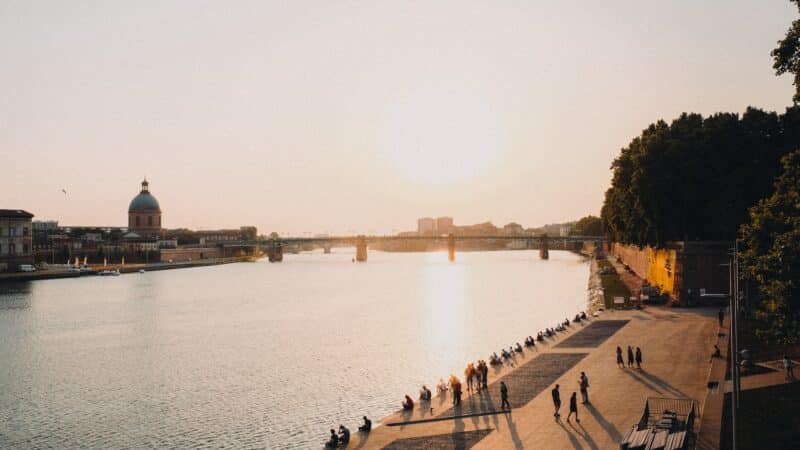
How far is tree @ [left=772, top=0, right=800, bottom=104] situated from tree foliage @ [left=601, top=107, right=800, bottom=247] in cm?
4537

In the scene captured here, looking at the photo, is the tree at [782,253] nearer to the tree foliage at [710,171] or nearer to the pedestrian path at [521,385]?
the pedestrian path at [521,385]

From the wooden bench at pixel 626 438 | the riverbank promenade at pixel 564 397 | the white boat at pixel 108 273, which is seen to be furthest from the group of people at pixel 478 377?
the white boat at pixel 108 273

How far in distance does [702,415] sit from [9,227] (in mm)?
167194

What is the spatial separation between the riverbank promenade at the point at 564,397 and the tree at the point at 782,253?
5.40 m

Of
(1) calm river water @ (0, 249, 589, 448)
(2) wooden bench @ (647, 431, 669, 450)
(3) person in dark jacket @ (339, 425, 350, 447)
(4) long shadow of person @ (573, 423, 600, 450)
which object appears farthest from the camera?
→ (1) calm river water @ (0, 249, 589, 448)

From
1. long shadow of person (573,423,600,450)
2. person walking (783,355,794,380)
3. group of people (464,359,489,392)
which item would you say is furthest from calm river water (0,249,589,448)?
person walking (783,355,794,380)

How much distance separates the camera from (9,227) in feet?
557

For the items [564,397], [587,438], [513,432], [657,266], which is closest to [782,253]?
[587,438]

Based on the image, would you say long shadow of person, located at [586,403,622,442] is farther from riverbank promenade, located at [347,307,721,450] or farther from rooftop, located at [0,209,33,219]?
rooftop, located at [0,209,33,219]

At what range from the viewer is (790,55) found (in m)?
35.2

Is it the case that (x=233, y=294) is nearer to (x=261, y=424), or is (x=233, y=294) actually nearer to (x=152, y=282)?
(x=152, y=282)

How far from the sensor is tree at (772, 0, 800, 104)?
34625mm

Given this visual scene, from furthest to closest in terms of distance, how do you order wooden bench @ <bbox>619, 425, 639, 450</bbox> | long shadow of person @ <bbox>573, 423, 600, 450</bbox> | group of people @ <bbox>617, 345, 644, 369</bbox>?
1. group of people @ <bbox>617, 345, 644, 369</bbox>
2. long shadow of person @ <bbox>573, 423, 600, 450</bbox>
3. wooden bench @ <bbox>619, 425, 639, 450</bbox>

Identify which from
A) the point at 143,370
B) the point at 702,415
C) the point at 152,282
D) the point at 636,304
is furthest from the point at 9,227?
the point at 702,415
